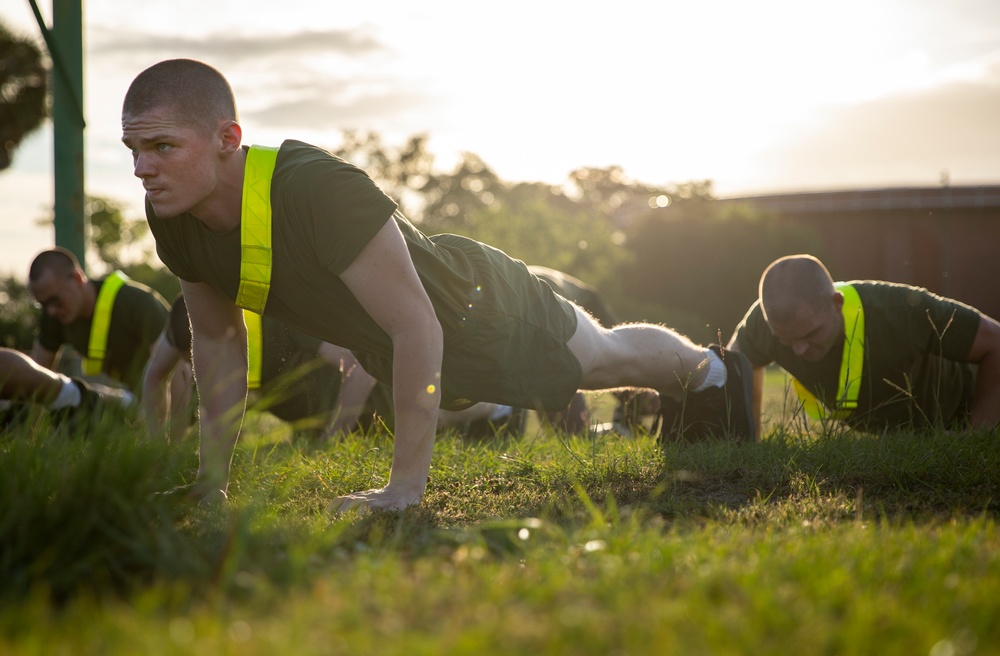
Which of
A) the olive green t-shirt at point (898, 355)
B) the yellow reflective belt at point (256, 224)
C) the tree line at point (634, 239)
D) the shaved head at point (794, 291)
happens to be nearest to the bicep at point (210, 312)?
the yellow reflective belt at point (256, 224)

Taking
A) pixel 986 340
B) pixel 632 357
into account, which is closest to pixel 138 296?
pixel 632 357

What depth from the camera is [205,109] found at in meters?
3.15

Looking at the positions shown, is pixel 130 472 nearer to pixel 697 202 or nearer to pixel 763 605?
pixel 763 605

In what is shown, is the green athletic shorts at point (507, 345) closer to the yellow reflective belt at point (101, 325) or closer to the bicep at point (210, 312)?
the bicep at point (210, 312)

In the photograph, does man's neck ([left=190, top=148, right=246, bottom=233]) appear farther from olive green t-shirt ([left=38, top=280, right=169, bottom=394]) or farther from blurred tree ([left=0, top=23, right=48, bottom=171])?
blurred tree ([left=0, top=23, right=48, bottom=171])

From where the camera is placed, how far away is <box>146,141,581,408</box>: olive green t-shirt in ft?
10.2

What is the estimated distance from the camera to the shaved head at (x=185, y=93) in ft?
10.1

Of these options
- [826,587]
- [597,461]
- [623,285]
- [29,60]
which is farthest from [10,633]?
[623,285]

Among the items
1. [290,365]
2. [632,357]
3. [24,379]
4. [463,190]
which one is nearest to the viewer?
[632,357]

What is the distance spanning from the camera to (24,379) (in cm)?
611

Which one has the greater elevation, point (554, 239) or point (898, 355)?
point (554, 239)

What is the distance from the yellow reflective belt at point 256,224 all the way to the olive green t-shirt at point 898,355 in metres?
3.30

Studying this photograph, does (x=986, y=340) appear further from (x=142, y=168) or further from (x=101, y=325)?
(x=101, y=325)

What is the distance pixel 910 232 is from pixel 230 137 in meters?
34.9
